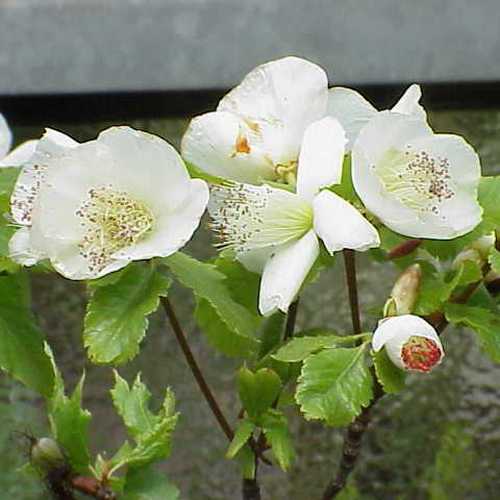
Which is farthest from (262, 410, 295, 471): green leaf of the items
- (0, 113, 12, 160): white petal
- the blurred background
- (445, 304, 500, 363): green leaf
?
the blurred background

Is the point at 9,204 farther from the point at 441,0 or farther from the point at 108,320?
the point at 441,0

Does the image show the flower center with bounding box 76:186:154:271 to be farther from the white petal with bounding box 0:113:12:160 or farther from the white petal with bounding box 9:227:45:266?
the white petal with bounding box 0:113:12:160

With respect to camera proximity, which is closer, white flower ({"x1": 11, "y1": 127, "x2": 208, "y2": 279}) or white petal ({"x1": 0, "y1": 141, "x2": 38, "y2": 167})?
white flower ({"x1": 11, "y1": 127, "x2": 208, "y2": 279})

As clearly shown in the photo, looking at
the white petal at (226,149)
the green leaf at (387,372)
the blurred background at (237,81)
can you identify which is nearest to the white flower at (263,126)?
the white petal at (226,149)

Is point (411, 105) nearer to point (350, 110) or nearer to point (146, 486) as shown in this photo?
point (350, 110)

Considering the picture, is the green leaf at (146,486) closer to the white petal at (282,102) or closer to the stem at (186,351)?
the stem at (186,351)

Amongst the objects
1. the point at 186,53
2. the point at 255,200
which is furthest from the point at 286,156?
the point at 186,53
